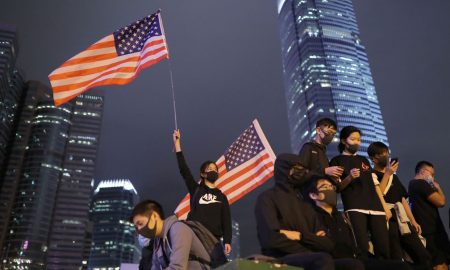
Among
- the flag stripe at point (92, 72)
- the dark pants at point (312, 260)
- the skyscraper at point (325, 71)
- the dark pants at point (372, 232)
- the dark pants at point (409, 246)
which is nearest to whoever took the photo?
the dark pants at point (312, 260)

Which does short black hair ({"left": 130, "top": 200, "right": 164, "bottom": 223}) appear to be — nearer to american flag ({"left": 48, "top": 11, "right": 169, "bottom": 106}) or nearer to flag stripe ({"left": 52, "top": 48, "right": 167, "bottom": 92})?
american flag ({"left": 48, "top": 11, "right": 169, "bottom": 106})

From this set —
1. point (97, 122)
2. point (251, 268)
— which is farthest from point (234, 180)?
point (97, 122)

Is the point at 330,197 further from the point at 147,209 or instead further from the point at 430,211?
the point at 430,211

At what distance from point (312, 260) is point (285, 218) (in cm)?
77

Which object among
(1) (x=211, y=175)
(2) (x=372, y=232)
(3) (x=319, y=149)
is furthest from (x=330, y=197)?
(1) (x=211, y=175)

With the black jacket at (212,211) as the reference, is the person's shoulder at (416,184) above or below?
above

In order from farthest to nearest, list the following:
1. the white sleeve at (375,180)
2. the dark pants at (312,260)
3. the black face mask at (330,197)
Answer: the white sleeve at (375,180), the black face mask at (330,197), the dark pants at (312,260)

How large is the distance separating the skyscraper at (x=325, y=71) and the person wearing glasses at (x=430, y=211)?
14687cm

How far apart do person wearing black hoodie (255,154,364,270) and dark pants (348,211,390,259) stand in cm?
97

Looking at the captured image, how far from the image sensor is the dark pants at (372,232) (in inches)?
199

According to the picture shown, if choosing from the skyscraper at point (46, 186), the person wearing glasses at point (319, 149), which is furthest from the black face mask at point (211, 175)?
the skyscraper at point (46, 186)

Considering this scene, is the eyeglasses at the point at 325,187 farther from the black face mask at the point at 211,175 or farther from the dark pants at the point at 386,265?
the black face mask at the point at 211,175

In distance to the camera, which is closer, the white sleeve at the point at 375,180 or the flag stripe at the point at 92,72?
the white sleeve at the point at 375,180

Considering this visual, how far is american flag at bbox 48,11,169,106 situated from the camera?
923 centimetres
